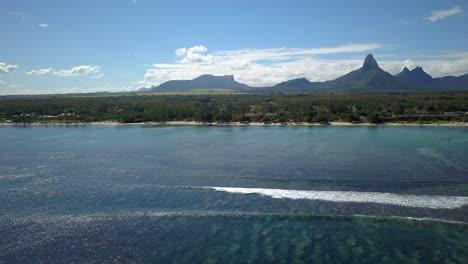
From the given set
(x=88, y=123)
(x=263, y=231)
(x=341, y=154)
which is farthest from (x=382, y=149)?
(x=88, y=123)

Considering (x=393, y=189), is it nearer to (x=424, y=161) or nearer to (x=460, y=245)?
(x=460, y=245)

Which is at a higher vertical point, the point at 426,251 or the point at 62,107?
the point at 62,107

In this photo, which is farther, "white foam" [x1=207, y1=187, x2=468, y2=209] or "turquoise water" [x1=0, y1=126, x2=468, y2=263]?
"white foam" [x1=207, y1=187, x2=468, y2=209]

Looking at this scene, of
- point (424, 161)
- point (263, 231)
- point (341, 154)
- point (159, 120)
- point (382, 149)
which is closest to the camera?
point (263, 231)

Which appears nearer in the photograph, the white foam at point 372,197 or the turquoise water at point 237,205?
the turquoise water at point 237,205
